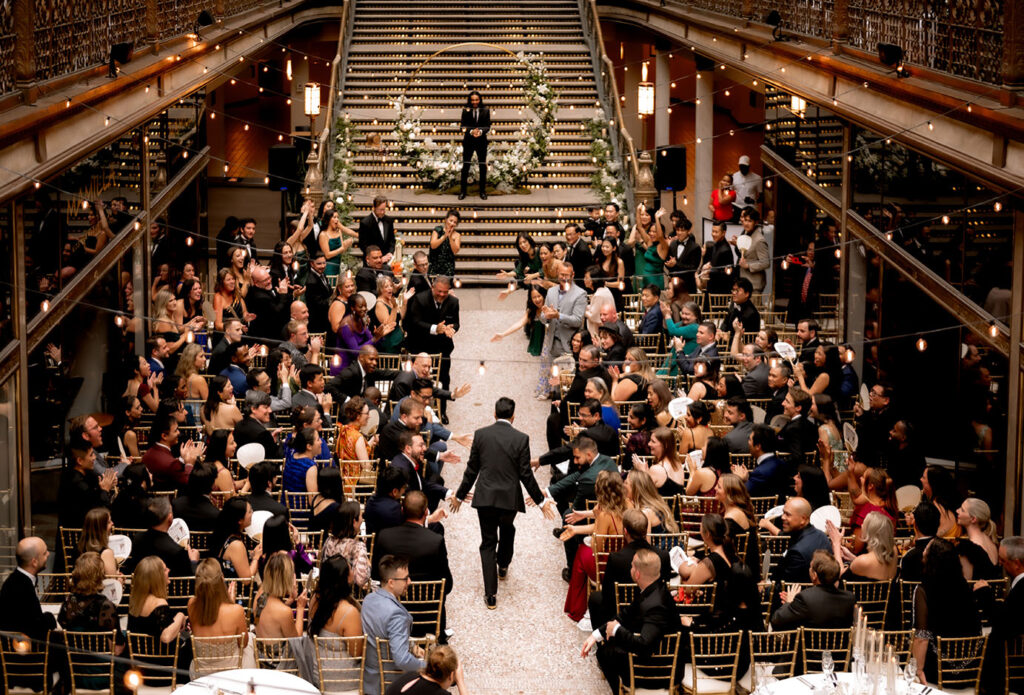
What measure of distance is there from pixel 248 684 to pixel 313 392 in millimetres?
5156

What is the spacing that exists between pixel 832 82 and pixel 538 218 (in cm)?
688

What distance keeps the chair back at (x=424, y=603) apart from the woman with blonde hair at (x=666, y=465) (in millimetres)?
2147

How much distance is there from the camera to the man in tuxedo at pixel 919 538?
9375mm

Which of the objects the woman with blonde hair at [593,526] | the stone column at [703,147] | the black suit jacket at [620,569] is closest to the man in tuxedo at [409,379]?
the woman with blonde hair at [593,526]

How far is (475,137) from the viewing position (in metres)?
21.0

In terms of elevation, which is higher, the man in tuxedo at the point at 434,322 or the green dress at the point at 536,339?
the man in tuxedo at the point at 434,322

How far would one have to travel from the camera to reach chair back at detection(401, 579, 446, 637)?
9352mm

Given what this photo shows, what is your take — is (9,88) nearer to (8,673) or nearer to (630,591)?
(8,673)

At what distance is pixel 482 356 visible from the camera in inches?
671

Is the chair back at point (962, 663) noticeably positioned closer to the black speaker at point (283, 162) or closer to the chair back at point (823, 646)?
the chair back at point (823, 646)

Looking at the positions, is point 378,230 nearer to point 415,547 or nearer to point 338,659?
point 415,547

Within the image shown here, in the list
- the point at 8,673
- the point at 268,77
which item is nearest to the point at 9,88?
the point at 8,673

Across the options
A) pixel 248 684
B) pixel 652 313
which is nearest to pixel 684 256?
pixel 652 313

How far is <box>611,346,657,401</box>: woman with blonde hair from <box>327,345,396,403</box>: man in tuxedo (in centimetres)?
235
